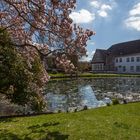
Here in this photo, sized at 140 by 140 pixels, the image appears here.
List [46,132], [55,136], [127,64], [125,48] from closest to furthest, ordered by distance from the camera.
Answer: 1. [55,136]
2. [46,132]
3. [127,64]
4. [125,48]

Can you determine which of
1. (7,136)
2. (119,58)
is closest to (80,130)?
(7,136)

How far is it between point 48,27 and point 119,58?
94.5m

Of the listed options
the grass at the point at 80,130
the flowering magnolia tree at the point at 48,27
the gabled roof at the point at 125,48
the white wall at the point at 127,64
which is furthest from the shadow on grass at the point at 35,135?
the gabled roof at the point at 125,48

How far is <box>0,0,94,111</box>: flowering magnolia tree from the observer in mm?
11828

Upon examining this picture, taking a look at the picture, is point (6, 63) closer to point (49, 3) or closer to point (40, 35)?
point (40, 35)

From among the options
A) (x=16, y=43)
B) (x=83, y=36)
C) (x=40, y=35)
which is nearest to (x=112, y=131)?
(x=83, y=36)

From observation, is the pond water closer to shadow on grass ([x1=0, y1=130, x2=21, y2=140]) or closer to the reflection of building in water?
shadow on grass ([x1=0, y1=130, x2=21, y2=140])

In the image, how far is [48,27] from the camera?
12578 mm

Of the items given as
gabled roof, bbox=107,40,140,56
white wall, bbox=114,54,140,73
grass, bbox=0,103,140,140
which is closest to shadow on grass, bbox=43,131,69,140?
grass, bbox=0,103,140,140

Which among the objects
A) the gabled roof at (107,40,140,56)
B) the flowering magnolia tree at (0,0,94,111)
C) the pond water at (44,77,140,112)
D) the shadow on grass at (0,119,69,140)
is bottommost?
the pond water at (44,77,140,112)

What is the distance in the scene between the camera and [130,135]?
34.0 feet

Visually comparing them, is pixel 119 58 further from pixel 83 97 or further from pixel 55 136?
pixel 55 136

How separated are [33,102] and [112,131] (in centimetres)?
795

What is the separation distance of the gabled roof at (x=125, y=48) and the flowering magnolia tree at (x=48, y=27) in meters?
86.6
